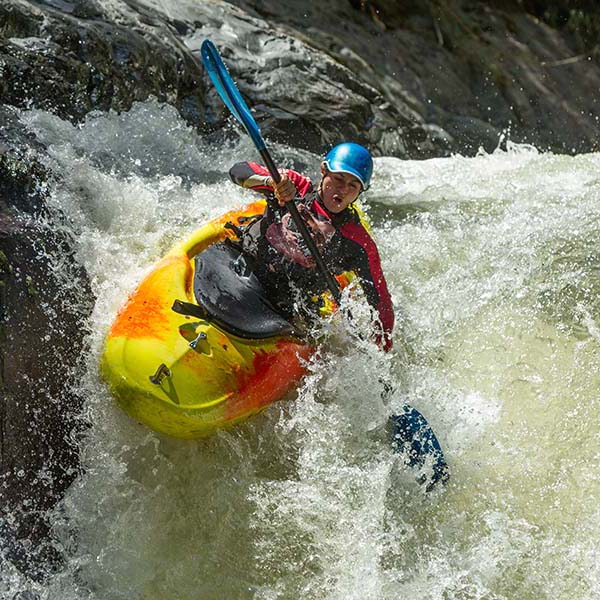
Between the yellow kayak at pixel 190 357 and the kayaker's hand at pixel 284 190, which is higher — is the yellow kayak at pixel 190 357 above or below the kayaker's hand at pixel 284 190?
below

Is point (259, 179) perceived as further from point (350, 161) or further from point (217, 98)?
point (217, 98)

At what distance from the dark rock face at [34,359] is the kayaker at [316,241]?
31.2 inches

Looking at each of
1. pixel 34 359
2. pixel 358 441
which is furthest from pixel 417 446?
pixel 34 359

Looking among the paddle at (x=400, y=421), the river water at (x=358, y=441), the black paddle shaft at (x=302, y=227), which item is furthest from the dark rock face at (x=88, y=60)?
the black paddle shaft at (x=302, y=227)

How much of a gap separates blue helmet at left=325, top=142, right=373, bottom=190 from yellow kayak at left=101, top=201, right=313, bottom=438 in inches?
25.5

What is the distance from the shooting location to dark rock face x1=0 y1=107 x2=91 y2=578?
307 centimetres

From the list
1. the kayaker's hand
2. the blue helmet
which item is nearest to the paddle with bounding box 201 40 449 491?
the kayaker's hand

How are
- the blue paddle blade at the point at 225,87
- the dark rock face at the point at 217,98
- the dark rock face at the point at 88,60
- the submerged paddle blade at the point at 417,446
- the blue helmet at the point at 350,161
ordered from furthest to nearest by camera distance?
the dark rock face at the point at 88,60 → the submerged paddle blade at the point at 417,446 → the blue paddle blade at the point at 225,87 → the blue helmet at the point at 350,161 → the dark rock face at the point at 217,98

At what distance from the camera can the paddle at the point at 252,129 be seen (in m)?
3.54

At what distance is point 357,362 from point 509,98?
→ 4.55 metres

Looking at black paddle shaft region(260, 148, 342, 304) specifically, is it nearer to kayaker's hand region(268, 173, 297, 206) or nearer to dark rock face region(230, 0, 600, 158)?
kayaker's hand region(268, 173, 297, 206)

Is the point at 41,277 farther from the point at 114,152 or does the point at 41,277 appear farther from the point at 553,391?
the point at 553,391

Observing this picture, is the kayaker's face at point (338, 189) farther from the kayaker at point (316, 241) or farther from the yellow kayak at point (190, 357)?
the yellow kayak at point (190, 357)

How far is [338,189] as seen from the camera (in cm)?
359
